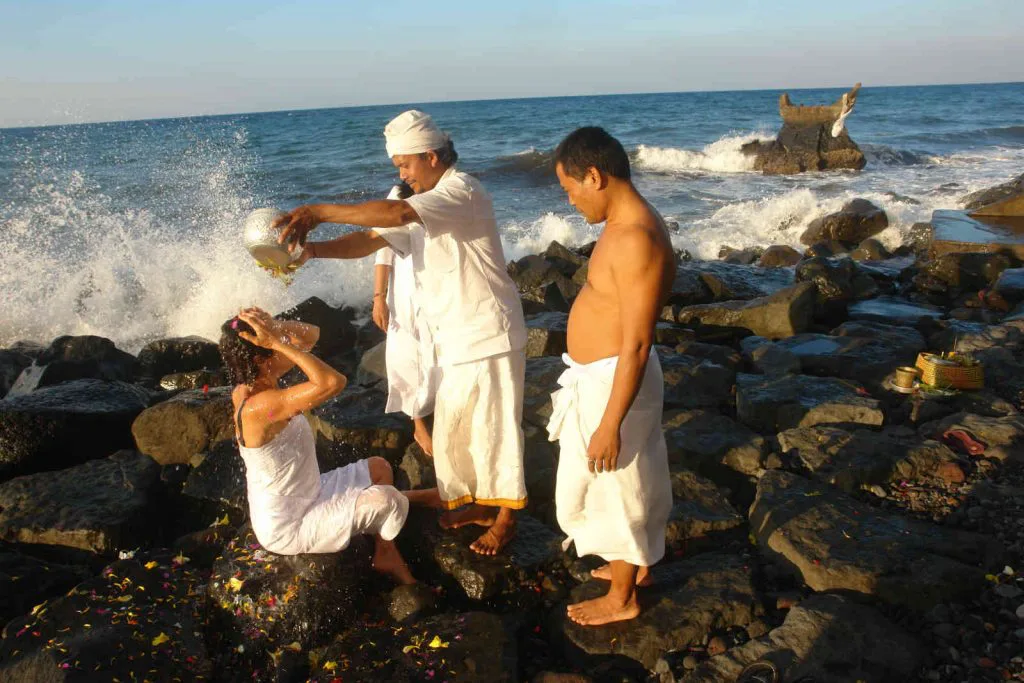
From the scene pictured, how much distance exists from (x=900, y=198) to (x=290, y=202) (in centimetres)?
1589

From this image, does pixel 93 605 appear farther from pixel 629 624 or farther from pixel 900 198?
pixel 900 198

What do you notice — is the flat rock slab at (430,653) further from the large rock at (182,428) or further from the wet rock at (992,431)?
the wet rock at (992,431)

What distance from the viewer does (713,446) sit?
4.55 metres

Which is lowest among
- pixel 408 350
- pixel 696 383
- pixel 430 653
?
pixel 430 653

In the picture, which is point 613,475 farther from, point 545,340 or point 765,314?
point 765,314

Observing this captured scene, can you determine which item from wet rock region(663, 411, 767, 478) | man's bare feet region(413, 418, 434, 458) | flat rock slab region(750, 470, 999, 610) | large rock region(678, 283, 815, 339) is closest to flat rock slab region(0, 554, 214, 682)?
man's bare feet region(413, 418, 434, 458)

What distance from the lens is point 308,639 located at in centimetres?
323

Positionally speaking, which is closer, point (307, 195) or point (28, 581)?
point (28, 581)

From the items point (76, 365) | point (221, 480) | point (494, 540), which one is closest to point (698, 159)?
point (76, 365)

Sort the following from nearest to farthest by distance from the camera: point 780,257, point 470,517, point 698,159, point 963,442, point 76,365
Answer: point 470,517
point 963,442
point 76,365
point 780,257
point 698,159

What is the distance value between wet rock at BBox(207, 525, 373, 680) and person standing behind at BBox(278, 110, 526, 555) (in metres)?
0.63

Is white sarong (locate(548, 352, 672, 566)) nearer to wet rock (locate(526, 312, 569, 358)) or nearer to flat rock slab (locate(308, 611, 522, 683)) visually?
flat rock slab (locate(308, 611, 522, 683))

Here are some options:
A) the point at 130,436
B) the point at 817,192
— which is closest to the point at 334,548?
the point at 130,436

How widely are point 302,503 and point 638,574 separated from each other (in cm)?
159
